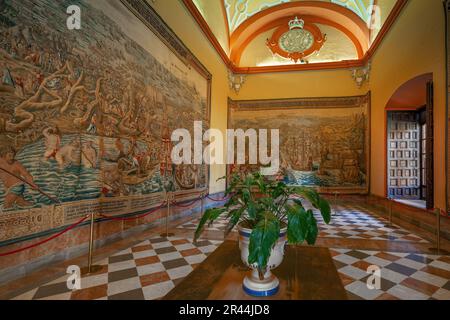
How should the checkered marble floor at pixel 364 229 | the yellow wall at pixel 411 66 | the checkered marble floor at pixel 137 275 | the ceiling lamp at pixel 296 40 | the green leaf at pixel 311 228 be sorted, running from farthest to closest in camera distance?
the ceiling lamp at pixel 296 40
the yellow wall at pixel 411 66
the checkered marble floor at pixel 364 229
the checkered marble floor at pixel 137 275
the green leaf at pixel 311 228

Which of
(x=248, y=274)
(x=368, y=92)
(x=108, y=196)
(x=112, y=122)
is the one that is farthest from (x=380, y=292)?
(x=368, y=92)

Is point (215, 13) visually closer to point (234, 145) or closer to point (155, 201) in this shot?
point (234, 145)

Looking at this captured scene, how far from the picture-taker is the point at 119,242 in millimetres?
5008

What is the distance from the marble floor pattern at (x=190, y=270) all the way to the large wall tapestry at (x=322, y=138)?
20.7 ft

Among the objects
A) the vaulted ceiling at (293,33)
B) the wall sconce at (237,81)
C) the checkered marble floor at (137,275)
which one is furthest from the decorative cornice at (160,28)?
the checkered marble floor at (137,275)

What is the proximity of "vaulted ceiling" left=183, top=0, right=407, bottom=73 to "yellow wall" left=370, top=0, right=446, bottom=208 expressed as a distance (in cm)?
201

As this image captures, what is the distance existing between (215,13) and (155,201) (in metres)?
8.94

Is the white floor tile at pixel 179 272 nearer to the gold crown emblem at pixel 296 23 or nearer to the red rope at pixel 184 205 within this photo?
the red rope at pixel 184 205

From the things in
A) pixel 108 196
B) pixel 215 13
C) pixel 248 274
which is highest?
pixel 215 13

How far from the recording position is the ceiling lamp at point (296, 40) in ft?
41.4

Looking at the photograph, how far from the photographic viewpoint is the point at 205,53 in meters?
9.68

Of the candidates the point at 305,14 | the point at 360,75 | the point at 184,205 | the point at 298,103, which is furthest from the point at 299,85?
the point at 184,205

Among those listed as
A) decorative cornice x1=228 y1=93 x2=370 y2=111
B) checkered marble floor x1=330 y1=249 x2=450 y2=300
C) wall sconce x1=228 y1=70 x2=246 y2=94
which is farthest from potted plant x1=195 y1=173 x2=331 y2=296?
wall sconce x1=228 y1=70 x2=246 y2=94

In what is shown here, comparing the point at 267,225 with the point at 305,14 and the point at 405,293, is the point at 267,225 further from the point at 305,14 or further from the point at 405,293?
the point at 305,14
